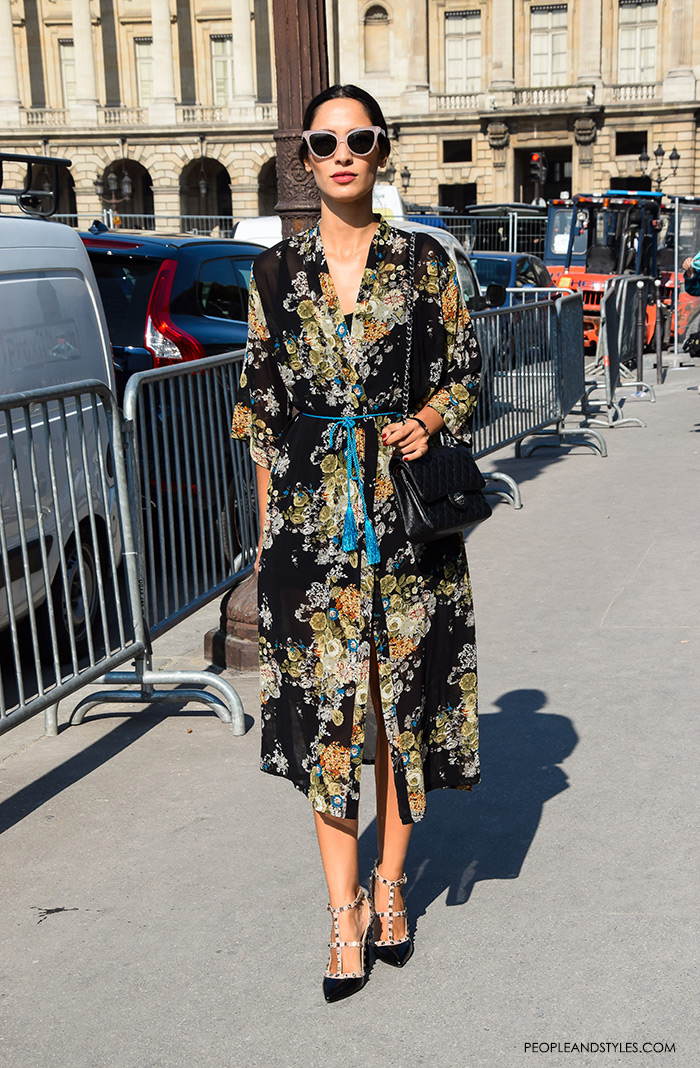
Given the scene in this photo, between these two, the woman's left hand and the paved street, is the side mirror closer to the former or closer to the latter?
the paved street

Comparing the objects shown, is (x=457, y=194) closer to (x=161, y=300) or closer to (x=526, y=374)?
(x=526, y=374)

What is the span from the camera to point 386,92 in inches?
2069

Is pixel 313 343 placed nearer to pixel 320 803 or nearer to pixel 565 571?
pixel 320 803

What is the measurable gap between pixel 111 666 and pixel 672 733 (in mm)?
2051

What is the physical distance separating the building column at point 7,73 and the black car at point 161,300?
179 ft

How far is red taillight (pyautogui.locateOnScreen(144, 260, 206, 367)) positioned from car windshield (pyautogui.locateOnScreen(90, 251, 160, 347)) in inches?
2.1

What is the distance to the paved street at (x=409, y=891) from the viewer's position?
9.57 feet

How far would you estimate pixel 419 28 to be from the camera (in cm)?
5234

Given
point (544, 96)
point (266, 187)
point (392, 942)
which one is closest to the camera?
point (392, 942)

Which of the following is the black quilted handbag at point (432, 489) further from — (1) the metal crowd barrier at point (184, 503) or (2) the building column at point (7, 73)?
(2) the building column at point (7, 73)

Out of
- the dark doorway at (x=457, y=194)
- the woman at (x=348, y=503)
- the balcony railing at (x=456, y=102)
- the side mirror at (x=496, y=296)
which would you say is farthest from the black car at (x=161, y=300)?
the dark doorway at (x=457, y=194)

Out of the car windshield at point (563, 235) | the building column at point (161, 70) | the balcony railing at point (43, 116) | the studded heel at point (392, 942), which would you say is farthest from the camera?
the balcony railing at point (43, 116)

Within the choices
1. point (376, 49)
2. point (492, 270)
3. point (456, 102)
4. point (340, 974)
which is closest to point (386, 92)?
point (376, 49)

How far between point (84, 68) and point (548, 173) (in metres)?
21.1
